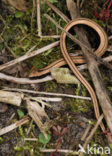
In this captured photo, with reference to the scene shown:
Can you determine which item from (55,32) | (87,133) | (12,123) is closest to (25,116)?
(12,123)

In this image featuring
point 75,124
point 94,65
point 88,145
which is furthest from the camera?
point 94,65

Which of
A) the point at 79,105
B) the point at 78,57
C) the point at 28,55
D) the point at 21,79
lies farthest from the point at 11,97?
the point at 78,57

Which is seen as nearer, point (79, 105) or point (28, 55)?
point (79, 105)

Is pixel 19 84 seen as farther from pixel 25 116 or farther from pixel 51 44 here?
pixel 51 44

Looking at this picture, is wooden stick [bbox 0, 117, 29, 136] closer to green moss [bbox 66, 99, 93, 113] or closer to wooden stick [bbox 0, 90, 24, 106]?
wooden stick [bbox 0, 90, 24, 106]

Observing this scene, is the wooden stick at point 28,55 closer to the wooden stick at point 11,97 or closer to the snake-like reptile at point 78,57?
the snake-like reptile at point 78,57

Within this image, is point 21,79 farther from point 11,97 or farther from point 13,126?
point 13,126

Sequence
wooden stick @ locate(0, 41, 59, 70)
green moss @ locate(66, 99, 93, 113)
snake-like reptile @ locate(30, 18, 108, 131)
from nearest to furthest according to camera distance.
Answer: green moss @ locate(66, 99, 93, 113)
snake-like reptile @ locate(30, 18, 108, 131)
wooden stick @ locate(0, 41, 59, 70)

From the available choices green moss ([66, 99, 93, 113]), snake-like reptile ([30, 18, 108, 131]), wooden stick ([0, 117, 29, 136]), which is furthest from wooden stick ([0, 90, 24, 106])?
green moss ([66, 99, 93, 113])

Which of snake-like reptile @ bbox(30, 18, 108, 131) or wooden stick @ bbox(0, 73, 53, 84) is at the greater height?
snake-like reptile @ bbox(30, 18, 108, 131)

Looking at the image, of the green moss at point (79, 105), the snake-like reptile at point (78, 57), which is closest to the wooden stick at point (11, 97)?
the snake-like reptile at point (78, 57)

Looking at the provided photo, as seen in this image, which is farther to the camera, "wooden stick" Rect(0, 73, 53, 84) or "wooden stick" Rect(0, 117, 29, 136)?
"wooden stick" Rect(0, 73, 53, 84)
